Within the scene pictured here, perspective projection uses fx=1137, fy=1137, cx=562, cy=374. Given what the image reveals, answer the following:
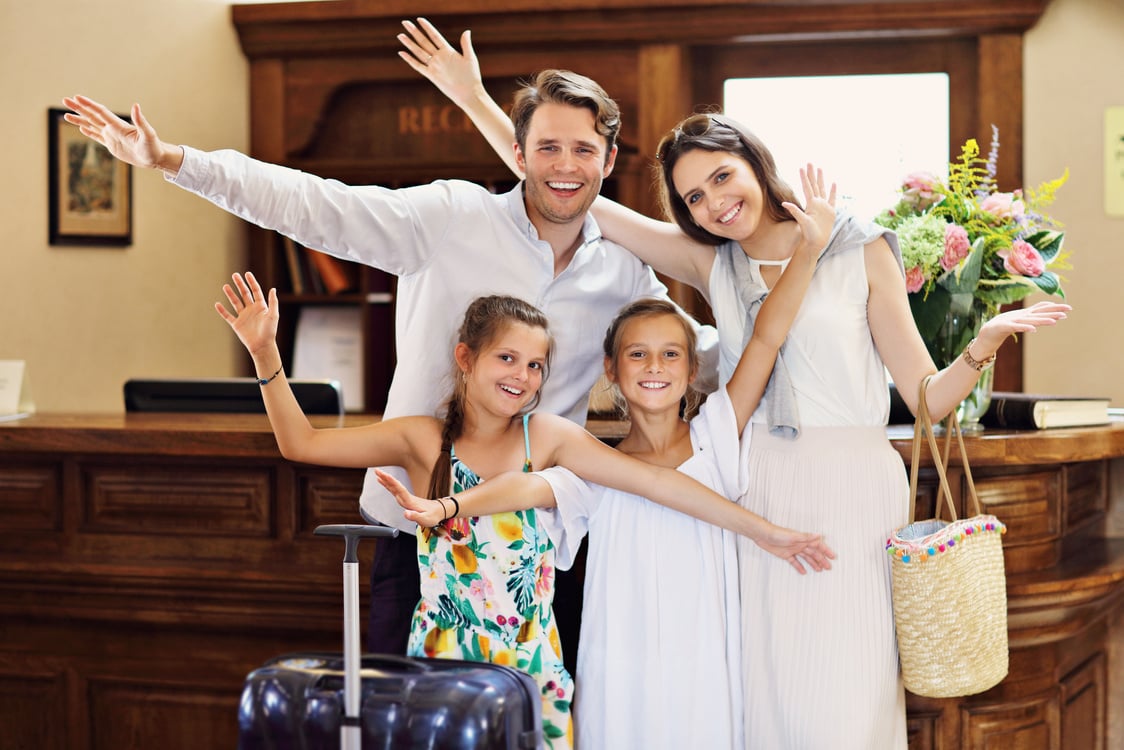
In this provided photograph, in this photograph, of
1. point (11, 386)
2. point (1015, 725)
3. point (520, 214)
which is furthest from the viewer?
point (11, 386)

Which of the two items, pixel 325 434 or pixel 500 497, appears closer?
pixel 500 497

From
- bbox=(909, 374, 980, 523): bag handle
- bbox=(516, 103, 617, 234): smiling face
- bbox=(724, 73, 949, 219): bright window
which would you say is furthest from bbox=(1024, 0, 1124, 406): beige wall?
bbox=(516, 103, 617, 234): smiling face

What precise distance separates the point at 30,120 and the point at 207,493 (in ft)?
6.76

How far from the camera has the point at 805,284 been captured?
1.92m

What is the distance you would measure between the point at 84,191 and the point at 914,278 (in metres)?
2.97

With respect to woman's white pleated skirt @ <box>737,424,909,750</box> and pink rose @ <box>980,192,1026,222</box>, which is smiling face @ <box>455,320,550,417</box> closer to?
woman's white pleated skirt @ <box>737,424,909,750</box>

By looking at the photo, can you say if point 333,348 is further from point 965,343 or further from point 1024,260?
point 1024,260

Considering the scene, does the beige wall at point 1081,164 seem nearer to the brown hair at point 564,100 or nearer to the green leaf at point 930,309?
the green leaf at point 930,309

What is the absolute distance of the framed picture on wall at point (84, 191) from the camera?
388cm

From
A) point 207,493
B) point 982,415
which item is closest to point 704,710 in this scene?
point 982,415

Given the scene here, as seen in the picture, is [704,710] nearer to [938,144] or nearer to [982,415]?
[982,415]

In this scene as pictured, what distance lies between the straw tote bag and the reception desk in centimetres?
32

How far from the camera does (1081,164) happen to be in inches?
168

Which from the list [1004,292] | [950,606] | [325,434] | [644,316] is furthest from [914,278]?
[325,434]
